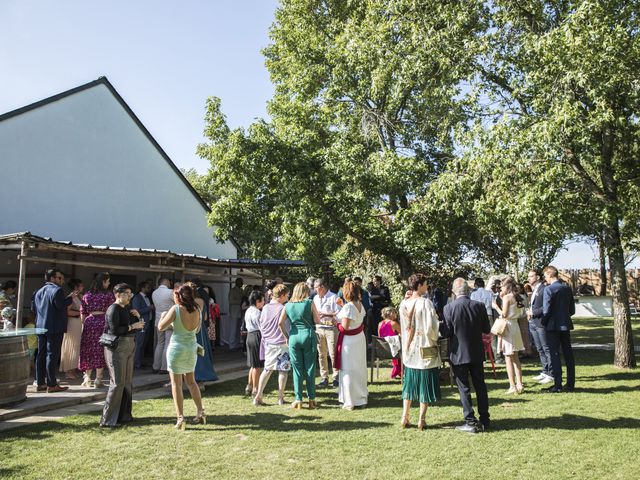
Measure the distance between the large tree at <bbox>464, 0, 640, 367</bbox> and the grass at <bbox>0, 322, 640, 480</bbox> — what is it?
3822 millimetres

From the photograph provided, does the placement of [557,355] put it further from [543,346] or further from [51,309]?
[51,309]

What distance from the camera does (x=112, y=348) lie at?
6.46 m

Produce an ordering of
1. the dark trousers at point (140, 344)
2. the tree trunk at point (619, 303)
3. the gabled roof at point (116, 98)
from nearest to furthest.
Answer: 1. the tree trunk at point (619, 303)
2. the dark trousers at point (140, 344)
3. the gabled roof at point (116, 98)

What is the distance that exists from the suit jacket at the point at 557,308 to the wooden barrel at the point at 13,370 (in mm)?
8089

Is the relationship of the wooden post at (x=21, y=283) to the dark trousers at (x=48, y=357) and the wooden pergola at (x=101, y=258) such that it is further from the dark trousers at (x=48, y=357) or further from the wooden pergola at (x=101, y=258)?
the dark trousers at (x=48, y=357)

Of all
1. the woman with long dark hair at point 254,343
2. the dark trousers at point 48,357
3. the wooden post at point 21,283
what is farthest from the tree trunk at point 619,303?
the wooden post at point 21,283

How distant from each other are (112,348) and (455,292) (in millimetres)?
4399

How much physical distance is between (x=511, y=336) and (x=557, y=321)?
925 millimetres

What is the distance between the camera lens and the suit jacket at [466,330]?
6285mm

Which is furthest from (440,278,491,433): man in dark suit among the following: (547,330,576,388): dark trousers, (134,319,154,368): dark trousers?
(134,319,154,368): dark trousers

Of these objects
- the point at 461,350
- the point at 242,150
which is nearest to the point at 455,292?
the point at 461,350

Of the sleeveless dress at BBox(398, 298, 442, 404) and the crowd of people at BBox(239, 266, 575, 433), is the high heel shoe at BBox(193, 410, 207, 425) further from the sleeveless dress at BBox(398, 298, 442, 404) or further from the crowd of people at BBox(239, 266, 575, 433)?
the sleeveless dress at BBox(398, 298, 442, 404)

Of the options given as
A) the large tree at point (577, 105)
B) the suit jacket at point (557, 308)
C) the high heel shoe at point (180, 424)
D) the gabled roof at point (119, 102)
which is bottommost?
the high heel shoe at point (180, 424)

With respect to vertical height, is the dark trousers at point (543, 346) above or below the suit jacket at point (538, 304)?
below
